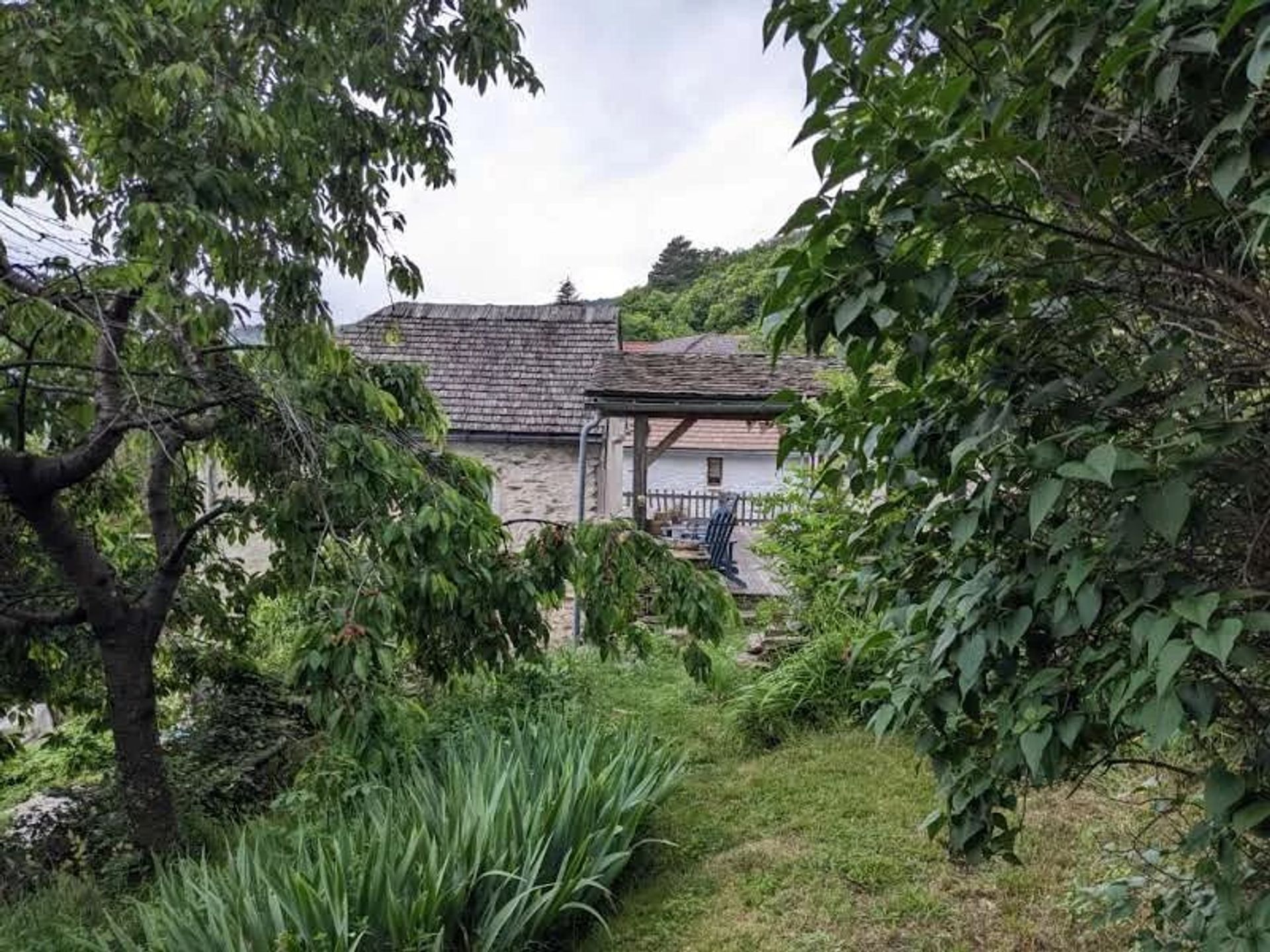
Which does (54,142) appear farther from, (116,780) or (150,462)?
(116,780)

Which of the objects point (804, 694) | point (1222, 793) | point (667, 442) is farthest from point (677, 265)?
point (1222, 793)

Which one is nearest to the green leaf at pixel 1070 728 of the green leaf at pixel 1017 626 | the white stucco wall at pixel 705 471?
the green leaf at pixel 1017 626

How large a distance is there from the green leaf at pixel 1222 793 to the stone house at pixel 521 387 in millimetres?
9576

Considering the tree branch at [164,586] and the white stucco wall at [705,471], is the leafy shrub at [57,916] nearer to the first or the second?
the tree branch at [164,586]

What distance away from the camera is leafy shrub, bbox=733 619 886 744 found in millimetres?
4938

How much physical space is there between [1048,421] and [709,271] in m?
46.6

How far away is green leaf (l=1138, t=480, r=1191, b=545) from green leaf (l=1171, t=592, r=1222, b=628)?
8 cm

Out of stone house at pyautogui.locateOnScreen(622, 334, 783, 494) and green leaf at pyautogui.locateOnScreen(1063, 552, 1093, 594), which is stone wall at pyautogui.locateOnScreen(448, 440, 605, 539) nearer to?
green leaf at pyautogui.locateOnScreen(1063, 552, 1093, 594)

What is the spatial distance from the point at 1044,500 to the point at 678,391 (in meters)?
7.96

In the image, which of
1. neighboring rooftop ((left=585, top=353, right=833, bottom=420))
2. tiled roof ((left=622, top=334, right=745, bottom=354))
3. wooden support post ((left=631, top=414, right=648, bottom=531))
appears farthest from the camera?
tiled roof ((left=622, top=334, right=745, bottom=354))

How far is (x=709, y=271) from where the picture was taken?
46375mm

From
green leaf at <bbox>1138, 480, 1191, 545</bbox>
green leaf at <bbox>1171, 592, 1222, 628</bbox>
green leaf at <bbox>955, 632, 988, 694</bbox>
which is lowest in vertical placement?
green leaf at <bbox>955, 632, 988, 694</bbox>

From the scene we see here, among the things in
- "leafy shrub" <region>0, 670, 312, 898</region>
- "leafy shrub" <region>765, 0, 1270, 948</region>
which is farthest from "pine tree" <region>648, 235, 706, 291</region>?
"leafy shrub" <region>765, 0, 1270, 948</region>

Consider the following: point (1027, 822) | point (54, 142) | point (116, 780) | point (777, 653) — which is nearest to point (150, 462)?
point (116, 780)
